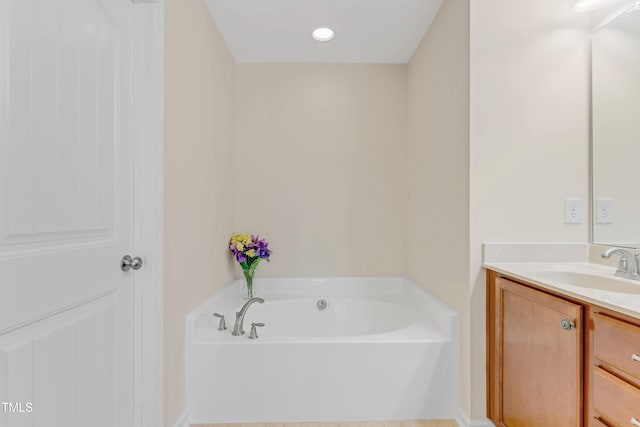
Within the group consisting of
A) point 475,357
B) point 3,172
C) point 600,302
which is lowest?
point 475,357

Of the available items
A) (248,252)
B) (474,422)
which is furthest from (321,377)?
(248,252)

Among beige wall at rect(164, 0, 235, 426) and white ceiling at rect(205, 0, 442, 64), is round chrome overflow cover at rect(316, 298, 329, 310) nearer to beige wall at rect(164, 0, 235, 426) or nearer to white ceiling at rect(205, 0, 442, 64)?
beige wall at rect(164, 0, 235, 426)

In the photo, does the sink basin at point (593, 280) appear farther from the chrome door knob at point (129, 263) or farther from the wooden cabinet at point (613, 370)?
the chrome door knob at point (129, 263)

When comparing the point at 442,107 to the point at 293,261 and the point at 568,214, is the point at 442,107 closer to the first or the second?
the point at 568,214

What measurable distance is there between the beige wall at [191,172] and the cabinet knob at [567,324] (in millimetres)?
1530

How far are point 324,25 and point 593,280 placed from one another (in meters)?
2.06

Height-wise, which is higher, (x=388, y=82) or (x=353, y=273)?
(x=388, y=82)

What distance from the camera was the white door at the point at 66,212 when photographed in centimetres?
90

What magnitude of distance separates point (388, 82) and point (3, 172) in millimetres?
2657

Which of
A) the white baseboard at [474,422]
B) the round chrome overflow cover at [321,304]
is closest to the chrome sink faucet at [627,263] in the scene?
the white baseboard at [474,422]

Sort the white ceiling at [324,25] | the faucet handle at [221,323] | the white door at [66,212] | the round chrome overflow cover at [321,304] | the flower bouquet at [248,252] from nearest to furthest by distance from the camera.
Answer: the white door at [66,212], the faucet handle at [221,323], the white ceiling at [324,25], the flower bouquet at [248,252], the round chrome overflow cover at [321,304]

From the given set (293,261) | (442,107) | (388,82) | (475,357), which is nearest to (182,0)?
(442,107)

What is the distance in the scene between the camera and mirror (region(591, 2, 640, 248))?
1.66 m

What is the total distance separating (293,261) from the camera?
2973 mm
